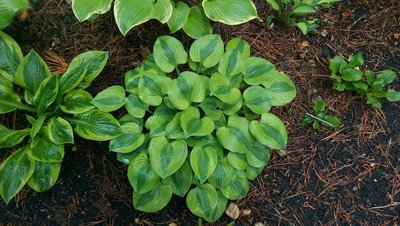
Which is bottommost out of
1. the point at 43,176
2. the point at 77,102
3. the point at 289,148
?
the point at 289,148

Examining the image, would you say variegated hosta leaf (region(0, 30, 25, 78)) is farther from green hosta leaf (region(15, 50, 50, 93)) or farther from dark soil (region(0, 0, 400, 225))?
dark soil (region(0, 0, 400, 225))

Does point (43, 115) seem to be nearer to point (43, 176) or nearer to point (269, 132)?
point (43, 176)

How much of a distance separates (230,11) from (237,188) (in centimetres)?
86

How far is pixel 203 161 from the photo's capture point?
1.87m

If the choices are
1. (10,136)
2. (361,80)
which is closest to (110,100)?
→ (10,136)

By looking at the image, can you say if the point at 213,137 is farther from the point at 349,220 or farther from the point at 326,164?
the point at 349,220

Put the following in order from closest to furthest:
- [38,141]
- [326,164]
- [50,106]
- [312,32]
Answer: [38,141]
[50,106]
[326,164]
[312,32]

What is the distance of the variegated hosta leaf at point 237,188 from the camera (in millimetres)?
1986

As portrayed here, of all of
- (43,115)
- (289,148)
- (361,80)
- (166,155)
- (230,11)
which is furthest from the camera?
(361,80)

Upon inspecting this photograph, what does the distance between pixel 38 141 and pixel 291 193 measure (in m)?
1.26

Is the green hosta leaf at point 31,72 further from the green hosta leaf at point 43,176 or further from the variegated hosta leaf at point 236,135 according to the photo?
the variegated hosta leaf at point 236,135

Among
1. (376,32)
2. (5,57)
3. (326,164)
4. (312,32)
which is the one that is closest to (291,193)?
(326,164)

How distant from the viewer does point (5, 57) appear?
1.99 m

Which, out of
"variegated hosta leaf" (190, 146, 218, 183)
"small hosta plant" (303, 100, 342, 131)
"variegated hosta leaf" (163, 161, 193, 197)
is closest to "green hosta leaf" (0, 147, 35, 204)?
"variegated hosta leaf" (163, 161, 193, 197)
